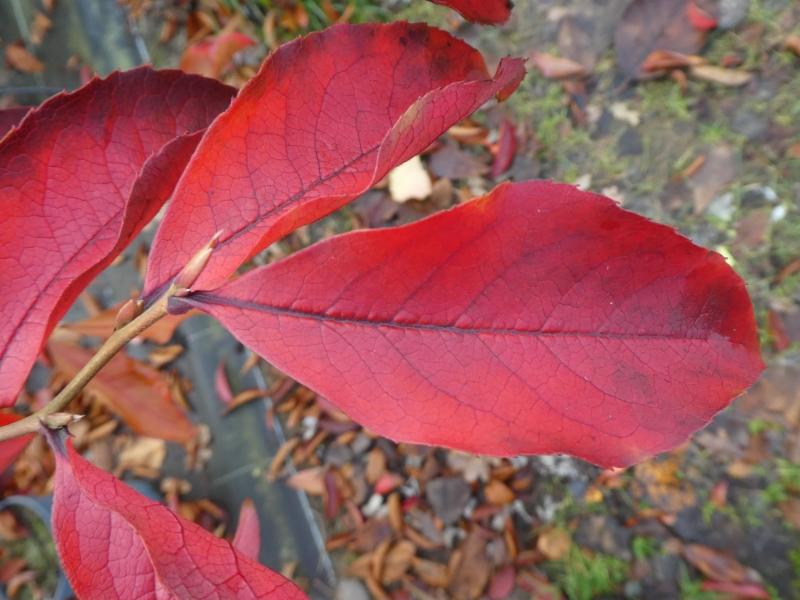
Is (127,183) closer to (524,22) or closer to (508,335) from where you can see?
(508,335)

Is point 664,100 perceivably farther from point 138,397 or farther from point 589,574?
point 138,397

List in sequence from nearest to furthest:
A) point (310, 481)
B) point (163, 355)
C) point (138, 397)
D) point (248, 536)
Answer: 1. point (248, 536)
2. point (138, 397)
3. point (310, 481)
4. point (163, 355)

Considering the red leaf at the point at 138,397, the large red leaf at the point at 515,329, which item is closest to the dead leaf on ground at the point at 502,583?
the red leaf at the point at 138,397

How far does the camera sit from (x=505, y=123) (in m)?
1.58

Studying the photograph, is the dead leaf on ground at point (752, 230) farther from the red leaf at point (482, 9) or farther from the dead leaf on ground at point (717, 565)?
the red leaf at point (482, 9)

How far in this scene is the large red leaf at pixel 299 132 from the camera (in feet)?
1.55

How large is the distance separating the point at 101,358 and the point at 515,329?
0.29 meters

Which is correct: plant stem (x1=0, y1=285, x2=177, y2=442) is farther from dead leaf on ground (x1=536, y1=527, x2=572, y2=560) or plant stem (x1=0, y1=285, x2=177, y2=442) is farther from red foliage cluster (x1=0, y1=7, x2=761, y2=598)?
dead leaf on ground (x1=536, y1=527, x2=572, y2=560)

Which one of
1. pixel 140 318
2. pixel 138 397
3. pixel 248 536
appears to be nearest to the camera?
pixel 140 318

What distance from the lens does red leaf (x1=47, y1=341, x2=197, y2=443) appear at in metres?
1.08

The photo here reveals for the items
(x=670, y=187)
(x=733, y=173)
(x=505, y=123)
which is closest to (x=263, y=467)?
(x=505, y=123)

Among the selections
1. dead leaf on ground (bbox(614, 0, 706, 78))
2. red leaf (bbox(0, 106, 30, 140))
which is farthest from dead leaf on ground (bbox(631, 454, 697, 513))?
red leaf (bbox(0, 106, 30, 140))

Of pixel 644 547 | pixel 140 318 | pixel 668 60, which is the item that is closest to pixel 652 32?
pixel 668 60

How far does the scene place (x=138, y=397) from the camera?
110 cm
